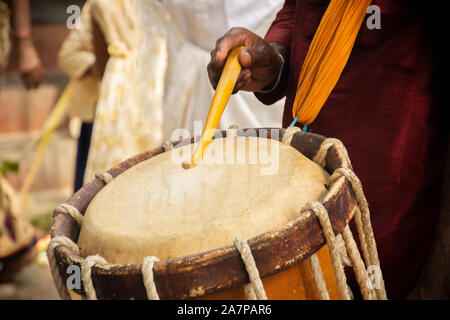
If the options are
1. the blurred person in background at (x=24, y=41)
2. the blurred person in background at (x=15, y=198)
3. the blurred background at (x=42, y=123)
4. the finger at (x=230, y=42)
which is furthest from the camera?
the blurred background at (x=42, y=123)

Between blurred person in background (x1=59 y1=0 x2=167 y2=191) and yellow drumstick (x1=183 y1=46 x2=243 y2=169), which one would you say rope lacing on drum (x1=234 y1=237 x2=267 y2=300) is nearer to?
A: yellow drumstick (x1=183 y1=46 x2=243 y2=169)

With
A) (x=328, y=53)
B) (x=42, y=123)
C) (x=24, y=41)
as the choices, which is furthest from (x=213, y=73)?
(x=42, y=123)

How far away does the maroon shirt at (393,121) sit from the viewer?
3.26 ft

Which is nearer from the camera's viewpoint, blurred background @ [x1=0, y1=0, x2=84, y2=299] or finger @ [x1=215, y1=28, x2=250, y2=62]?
finger @ [x1=215, y1=28, x2=250, y2=62]

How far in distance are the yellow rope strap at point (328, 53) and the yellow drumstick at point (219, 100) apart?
160mm

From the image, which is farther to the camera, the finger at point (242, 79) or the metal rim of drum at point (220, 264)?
the finger at point (242, 79)

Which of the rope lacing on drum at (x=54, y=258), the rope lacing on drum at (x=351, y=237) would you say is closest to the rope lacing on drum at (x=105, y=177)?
the rope lacing on drum at (x=54, y=258)

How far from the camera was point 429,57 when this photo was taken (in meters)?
1.00

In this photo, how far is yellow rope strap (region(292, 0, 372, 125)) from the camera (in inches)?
37.6

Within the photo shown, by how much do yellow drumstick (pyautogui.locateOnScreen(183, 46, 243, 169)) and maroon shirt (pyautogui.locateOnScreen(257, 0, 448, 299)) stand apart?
0.24m

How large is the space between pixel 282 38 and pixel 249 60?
0.97 feet

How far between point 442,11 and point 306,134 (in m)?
0.38

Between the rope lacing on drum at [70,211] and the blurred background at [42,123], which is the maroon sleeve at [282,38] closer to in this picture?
the rope lacing on drum at [70,211]

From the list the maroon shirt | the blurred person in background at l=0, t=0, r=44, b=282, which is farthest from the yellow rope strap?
the blurred person in background at l=0, t=0, r=44, b=282
